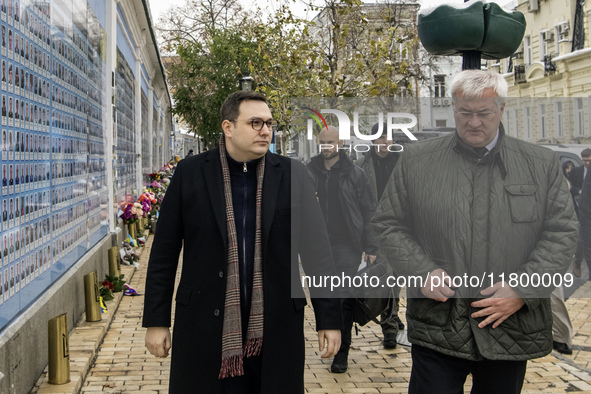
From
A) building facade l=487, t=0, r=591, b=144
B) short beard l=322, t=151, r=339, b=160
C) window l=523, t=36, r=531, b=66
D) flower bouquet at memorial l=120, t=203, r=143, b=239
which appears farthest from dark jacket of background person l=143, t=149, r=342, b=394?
window l=523, t=36, r=531, b=66

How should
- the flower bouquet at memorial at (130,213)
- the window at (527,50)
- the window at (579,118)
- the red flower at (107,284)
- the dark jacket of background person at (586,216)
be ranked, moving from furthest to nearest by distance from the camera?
the window at (527,50) < the flower bouquet at memorial at (130,213) < the red flower at (107,284) < the window at (579,118) < the dark jacket of background person at (586,216)

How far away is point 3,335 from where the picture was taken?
4719 mm

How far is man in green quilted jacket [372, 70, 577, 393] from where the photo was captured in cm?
345

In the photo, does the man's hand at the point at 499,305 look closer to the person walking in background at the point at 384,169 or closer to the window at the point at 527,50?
the person walking in background at the point at 384,169

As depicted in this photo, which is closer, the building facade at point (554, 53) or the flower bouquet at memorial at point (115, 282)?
the flower bouquet at memorial at point (115, 282)

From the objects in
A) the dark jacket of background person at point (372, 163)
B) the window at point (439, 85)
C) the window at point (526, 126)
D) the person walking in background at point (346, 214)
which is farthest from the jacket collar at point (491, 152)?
the window at point (439, 85)

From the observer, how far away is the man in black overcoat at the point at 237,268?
11.8 ft

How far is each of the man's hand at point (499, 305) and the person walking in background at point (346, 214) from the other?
2.78 meters

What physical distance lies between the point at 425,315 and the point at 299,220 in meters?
0.77

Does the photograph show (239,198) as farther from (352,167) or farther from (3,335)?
(352,167)

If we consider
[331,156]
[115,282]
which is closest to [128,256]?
[115,282]

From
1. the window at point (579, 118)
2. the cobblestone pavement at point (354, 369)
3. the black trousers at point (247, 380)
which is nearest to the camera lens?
the black trousers at point (247, 380)

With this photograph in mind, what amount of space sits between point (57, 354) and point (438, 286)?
3.16 meters

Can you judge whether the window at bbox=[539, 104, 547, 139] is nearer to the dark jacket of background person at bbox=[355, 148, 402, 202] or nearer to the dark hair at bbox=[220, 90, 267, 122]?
the dark jacket of background person at bbox=[355, 148, 402, 202]
